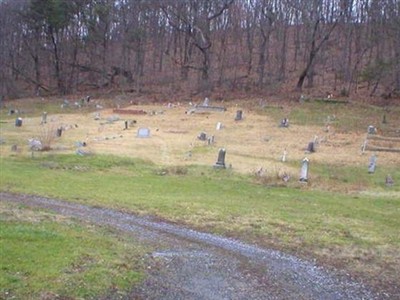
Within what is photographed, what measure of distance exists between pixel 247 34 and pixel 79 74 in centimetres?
2093

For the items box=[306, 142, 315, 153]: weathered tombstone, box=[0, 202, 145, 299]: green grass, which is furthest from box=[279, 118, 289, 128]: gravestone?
box=[0, 202, 145, 299]: green grass

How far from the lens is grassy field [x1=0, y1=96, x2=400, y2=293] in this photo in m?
11.4

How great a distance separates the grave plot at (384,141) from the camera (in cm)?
2861

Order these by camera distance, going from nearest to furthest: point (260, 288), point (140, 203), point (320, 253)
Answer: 1. point (260, 288)
2. point (320, 253)
3. point (140, 203)

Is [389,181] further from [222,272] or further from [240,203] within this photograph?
[222,272]

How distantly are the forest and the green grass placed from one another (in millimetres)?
43092

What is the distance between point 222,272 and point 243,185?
34.7 ft

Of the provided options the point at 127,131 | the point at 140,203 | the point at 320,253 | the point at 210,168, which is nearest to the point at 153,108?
the point at 127,131

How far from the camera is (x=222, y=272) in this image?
921 cm

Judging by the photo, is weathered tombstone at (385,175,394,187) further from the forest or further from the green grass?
the forest

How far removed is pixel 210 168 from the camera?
22.8 metres

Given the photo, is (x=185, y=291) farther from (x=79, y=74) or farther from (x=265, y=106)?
(x=79, y=74)

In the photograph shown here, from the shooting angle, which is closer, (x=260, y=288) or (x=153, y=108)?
(x=260, y=288)

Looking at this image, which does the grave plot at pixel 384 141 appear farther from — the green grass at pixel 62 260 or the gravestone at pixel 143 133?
the green grass at pixel 62 260
